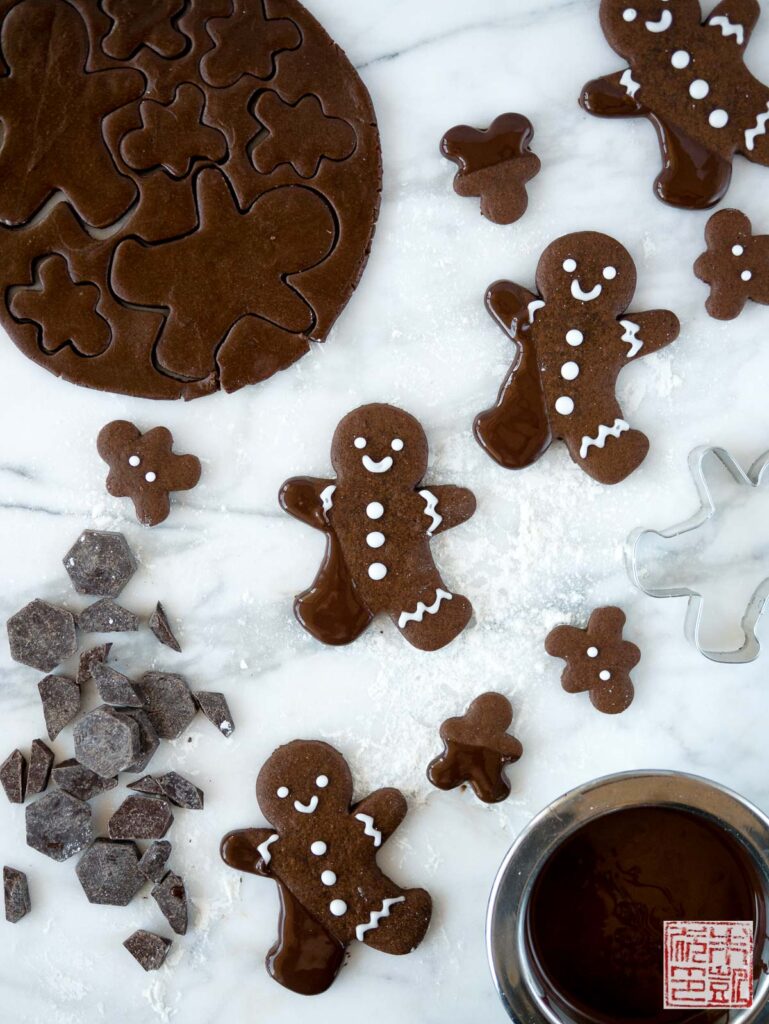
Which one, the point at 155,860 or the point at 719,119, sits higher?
the point at 719,119

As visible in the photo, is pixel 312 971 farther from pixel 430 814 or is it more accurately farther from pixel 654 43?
pixel 654 43

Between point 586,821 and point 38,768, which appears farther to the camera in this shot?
point 38,768

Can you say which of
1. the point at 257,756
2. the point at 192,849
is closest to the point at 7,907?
the point at 192,849

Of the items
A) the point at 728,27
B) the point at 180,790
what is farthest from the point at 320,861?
the point at 728,27

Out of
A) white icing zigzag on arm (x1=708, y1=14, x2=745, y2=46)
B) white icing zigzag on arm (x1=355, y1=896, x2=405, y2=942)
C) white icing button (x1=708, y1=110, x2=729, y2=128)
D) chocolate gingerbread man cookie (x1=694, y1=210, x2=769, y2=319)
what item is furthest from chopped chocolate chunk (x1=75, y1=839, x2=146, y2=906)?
white icing zigzag on arm (x1=708, y1=14, x2=745, y2=46)

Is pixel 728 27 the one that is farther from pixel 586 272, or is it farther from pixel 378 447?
pixel 378 447

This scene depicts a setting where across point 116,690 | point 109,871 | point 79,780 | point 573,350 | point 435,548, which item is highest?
point 573,350

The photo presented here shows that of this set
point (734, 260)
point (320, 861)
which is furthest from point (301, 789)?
point (734, 260)
